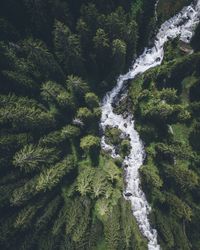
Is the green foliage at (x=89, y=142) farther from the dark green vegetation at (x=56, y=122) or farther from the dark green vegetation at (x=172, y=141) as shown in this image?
the dark green vegetation at (x=172, y=141)

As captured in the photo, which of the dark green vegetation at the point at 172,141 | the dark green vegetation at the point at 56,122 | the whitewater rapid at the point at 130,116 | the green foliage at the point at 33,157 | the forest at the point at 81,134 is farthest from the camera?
the whitewater rapid at the point at 130,116

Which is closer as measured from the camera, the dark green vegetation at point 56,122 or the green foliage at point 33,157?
the green foliage at point 33,157

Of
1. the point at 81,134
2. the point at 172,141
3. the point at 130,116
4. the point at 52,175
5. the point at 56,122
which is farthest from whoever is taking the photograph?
the point at 130,116

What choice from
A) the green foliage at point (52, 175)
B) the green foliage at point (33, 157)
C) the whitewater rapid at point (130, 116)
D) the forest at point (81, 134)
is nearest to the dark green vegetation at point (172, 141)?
the forest at point (81, 134)

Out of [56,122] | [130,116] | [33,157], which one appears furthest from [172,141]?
[33,157]

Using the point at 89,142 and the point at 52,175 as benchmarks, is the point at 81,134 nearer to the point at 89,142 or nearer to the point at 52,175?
the point at 89,142

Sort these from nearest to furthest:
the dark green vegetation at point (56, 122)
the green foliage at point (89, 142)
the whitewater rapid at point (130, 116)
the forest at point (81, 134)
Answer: the dark green vegetation at point (56, 122) < the forest at point (81, 134) < the green foliage at point (89, 142) < the whitewater rapid at point (130, 116)
